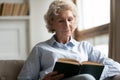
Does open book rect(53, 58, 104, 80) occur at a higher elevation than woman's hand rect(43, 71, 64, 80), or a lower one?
higher

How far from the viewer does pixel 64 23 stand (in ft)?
7.10

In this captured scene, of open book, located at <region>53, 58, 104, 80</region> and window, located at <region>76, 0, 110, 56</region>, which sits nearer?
open book, located at <region>53, 58, 104, 80</region>

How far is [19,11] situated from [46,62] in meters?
2.16

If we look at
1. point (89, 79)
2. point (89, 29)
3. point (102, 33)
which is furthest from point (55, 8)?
point (89, 29)

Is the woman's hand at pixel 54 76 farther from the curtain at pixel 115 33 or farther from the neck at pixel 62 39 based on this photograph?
the curtain at pixel 115 33

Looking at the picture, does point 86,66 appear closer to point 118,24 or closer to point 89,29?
point 118,24

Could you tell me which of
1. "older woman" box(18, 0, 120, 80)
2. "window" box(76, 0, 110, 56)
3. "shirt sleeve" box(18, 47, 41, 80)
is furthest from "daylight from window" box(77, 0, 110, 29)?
"shirt sleeve" box(18, 47, 41, 80)

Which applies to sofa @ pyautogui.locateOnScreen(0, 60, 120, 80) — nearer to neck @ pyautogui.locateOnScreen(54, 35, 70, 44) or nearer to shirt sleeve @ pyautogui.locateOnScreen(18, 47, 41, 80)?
shirt sleeve @ pyautogui.locateOnScreen(18, 47, 41, 80)

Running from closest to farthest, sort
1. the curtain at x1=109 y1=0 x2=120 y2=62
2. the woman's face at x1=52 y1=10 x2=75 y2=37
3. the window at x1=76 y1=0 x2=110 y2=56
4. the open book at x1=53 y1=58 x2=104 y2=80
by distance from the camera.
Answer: the open book at x1=53 y1=58 x2=104 y2=80
the woman's face at x1=52 y1=10 x2=75 y2=37
the curtain at x1=109 y1=0 x2=120 y2=62
the window at x1=76 y1=0 x2=110 y2=56

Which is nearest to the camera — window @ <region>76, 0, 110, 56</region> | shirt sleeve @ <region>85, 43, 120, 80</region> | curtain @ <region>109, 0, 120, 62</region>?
shirt sleeve @ <region>85, 43, 120, 80</region>

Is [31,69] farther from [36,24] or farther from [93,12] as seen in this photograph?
[36,24]

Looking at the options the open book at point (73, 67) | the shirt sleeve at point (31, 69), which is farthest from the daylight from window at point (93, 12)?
the open book at point (73, 67)

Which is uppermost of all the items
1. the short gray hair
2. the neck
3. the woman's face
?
the short gray hair

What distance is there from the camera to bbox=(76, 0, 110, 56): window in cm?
335
